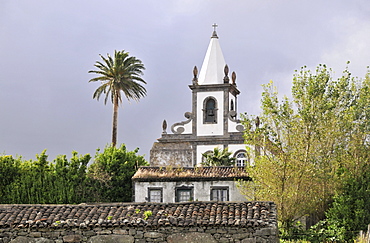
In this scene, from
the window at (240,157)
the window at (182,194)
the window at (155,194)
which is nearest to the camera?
the window at (182,194)

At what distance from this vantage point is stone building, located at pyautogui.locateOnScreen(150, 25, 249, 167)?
5938 cm

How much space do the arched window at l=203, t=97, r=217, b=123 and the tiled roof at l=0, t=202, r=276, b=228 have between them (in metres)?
35.3

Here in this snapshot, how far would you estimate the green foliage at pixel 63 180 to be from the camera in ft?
146

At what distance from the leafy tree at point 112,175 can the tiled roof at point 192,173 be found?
328 centimetres

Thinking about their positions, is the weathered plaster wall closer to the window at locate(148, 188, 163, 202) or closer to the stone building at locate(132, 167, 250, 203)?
the stone building at locate(132, 167, 250, 203)

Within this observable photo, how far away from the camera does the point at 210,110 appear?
6097 centimetres

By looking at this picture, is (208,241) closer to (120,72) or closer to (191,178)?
(191,178)

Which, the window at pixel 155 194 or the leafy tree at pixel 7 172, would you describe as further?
the leafy tree at pixel 7 172

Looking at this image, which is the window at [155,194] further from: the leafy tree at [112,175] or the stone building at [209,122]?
the stone building at [209,122]

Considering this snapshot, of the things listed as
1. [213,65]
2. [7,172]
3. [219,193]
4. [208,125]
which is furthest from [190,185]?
[213,65]

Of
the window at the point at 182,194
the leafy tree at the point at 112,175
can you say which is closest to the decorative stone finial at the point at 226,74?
the leafy tree at the point at 112,175

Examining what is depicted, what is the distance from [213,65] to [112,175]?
18.4 m

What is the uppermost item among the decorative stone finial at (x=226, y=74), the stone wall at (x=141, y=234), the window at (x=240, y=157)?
the decorative stone finial at (x=226, y=74)

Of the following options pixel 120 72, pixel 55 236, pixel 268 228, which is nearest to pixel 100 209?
pixel 55 236
